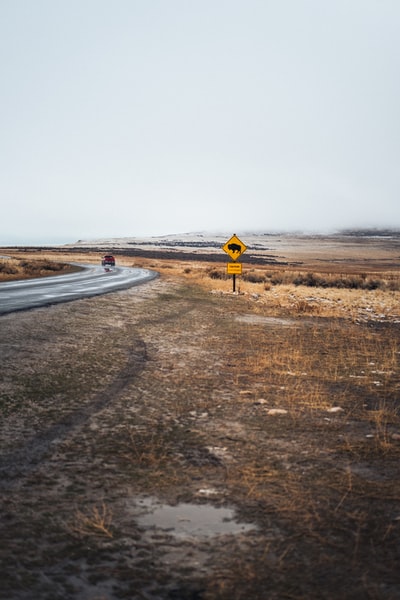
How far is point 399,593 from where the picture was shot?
10.2 ft

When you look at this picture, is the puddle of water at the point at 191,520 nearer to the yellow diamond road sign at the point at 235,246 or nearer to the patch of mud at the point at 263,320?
the patch of mud at the point at 263,320

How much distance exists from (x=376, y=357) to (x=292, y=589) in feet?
30.0

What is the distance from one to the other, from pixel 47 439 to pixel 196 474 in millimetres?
1898

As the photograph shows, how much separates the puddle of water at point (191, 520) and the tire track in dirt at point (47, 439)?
1.35 metres

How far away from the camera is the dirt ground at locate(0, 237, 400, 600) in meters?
3.30

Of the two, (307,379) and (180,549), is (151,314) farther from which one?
(180,549)

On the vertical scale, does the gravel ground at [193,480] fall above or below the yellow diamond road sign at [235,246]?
below

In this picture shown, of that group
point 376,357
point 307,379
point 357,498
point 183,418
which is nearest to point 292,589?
point 357,498

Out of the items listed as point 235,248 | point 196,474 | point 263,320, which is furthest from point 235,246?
point 196,474

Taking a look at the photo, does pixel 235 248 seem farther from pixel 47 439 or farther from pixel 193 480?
pixel 193 480

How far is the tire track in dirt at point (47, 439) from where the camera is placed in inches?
190

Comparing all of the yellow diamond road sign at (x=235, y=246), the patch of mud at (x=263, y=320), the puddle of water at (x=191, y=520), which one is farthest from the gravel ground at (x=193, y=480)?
the yellow diamond road sign at (x=235, y=246)

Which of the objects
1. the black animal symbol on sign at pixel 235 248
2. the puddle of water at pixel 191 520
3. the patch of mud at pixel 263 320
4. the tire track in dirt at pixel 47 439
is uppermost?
the black animal symbol on sign at pixel 235 248

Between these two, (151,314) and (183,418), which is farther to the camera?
(151,314)
